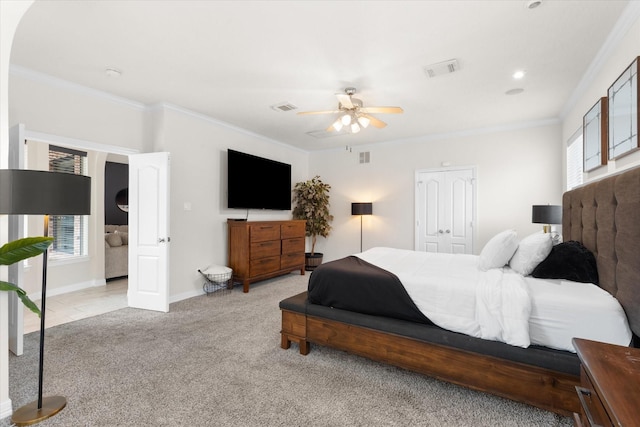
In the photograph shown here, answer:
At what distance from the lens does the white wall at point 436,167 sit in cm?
466

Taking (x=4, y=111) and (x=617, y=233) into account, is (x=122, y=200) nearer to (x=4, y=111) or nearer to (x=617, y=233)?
(x=4, y=111)

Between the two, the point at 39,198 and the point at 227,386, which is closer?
the point at 39,198

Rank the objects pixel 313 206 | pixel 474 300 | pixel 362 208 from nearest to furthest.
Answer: pixel 474 300, pixel 362 208, pixel 313 206

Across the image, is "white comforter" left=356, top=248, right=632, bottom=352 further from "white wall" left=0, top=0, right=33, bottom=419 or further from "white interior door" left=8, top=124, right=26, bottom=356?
"white interior door" left=8, top=124, right=26, bottom=356

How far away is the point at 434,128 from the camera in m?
5.06

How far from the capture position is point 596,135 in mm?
2756

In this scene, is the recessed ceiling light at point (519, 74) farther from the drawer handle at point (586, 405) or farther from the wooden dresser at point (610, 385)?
the drawer handle at point (586, 405)

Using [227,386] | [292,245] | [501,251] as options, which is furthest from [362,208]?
[227,386]

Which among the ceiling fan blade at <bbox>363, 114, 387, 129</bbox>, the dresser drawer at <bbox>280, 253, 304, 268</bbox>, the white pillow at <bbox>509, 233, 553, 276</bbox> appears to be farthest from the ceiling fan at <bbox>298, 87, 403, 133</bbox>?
the dresser drawer at <bbox>280, 253, 304, 268</bbox>

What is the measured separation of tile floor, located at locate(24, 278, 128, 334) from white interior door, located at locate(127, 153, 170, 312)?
416 mm

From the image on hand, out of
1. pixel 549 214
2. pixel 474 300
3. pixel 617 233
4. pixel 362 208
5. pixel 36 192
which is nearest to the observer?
pixel 36 192

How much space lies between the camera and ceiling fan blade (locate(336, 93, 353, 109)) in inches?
127

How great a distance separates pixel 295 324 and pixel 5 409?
1873 millimetres

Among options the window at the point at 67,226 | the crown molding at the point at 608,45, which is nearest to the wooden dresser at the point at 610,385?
the crown molding at the point at 608,45
